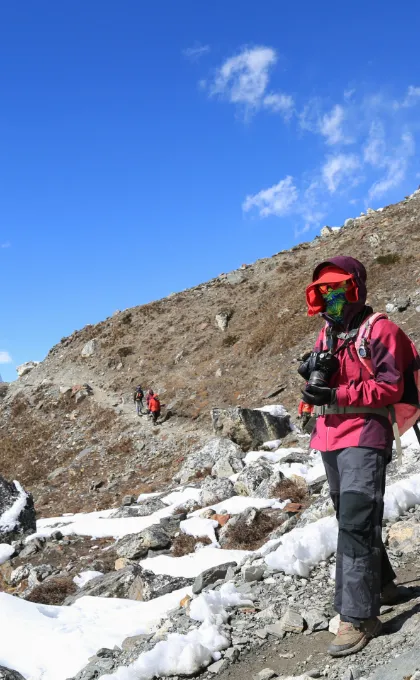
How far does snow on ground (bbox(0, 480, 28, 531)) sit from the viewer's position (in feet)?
49.6

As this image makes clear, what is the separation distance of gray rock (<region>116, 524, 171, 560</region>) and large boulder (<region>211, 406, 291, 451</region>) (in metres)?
8.56

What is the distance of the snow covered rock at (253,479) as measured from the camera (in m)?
13.2

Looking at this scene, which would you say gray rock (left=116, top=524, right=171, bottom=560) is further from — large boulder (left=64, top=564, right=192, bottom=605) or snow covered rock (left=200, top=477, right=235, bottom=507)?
snow covered rock (left=200, top=477, right=235, bottom=507)

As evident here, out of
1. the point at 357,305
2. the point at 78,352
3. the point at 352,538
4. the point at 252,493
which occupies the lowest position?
the point at 252,493

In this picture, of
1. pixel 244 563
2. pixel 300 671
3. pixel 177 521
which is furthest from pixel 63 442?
pixel 300 671

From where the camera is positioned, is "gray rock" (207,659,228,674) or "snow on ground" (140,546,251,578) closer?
"gray rock" (207,659,228,674)

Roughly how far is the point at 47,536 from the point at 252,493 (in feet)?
18.9

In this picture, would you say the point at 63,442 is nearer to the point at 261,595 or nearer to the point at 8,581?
the point at 8,581

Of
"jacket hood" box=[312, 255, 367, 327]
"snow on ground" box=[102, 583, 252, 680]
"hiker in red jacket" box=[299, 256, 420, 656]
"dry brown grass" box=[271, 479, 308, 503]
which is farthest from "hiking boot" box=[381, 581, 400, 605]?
"dry brown grass" box=[271, 479, 308, 503]

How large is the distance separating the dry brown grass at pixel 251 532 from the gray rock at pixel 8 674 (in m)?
5.06

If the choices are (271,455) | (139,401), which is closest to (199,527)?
(271,455)

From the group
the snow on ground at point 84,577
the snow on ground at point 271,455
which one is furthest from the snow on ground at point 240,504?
the snow on ground at point 271,455

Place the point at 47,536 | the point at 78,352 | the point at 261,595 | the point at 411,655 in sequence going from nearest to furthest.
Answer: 1. the point at 411,655
2. the point at 261,595
3. the point at 47,536
4. the point at 78,352

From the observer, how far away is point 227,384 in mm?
28766
